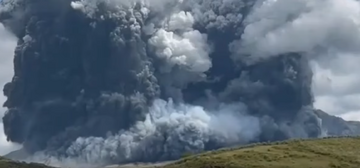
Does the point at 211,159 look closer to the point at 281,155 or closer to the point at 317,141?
the point at 281,155

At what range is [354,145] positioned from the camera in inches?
4663

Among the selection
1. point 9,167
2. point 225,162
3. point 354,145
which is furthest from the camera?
point 9,167

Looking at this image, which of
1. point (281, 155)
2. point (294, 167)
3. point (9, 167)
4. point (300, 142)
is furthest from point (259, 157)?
point (9, 167)

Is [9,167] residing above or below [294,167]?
above

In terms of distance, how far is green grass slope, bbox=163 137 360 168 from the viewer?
9738 centimetres

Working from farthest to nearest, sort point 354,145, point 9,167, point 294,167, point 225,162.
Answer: point 9,167 → point 354,145 → point 225,162 → point 294,167

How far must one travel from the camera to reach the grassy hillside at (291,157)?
97.4 metres

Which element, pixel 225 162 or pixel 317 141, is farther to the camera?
pixel 317 141

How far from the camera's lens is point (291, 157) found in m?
104

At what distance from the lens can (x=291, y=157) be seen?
104 meters

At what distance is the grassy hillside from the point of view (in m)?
97.4

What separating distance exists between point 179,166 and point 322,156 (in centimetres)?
2147

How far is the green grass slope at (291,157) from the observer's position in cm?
9738

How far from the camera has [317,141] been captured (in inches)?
4840
